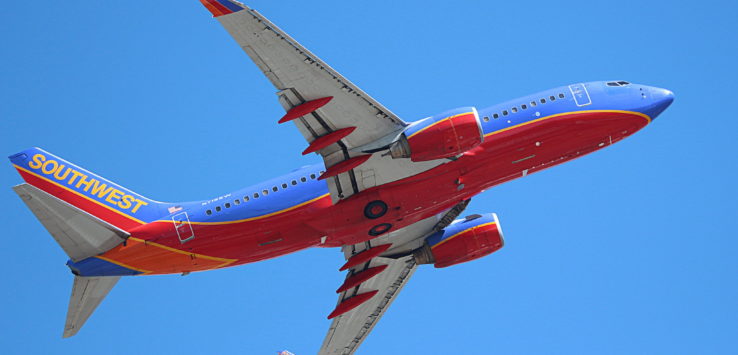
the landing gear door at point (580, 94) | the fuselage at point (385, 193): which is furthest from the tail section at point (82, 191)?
the landing gear door at point (580, 94)

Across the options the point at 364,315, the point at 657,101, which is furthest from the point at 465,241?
the point at 657,101

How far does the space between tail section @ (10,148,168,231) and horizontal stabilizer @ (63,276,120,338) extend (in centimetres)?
320

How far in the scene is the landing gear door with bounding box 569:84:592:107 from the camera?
48.2 m

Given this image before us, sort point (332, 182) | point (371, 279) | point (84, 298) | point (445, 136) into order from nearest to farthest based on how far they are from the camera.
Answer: point (445, 136)
point (332, 182)
point (84, 298)
point (371, 279)

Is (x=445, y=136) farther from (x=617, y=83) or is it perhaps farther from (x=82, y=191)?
(x=82, y=191)

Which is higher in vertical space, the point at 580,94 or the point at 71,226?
the point at 580,94

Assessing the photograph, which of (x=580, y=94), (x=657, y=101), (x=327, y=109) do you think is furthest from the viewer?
(x=657, y=101)

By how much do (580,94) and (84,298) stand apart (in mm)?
27940

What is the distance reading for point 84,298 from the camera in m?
49.0

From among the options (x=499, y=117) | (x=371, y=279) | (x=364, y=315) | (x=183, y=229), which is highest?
(x=499, y=117)

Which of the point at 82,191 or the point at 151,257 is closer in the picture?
the point at 151,257

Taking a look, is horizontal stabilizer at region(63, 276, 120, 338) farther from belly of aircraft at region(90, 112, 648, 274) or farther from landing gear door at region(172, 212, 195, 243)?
landing gear door at region(172, 212, 195, 243)

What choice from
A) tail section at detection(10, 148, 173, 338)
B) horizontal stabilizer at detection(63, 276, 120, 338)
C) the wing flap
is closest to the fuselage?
tail section at detection(10, 148, 173, 338)

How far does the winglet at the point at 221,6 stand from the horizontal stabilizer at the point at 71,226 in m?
13.1
